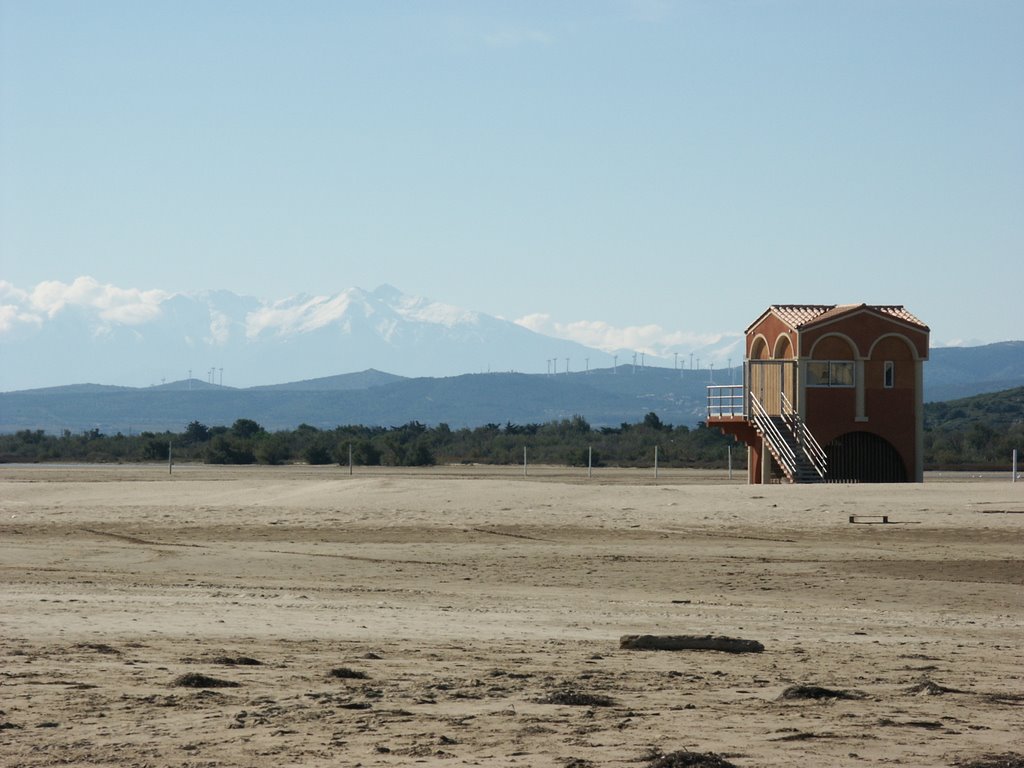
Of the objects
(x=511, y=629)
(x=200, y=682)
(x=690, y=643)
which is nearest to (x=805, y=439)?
(x=511, y=629)

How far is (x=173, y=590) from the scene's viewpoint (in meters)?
15.8

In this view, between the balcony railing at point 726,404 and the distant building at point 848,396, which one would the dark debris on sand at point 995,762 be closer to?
the distant building at point 848,396

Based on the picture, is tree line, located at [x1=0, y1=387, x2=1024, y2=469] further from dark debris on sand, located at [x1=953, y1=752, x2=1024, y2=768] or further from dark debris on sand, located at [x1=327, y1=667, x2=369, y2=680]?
dark debris on sand, located at [x1=953, y1=752, x2=1024, y2=768]

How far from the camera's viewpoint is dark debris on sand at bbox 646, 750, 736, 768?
709 cm

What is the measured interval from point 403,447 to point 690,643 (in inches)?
2232

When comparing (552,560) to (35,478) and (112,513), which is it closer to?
(112,513)

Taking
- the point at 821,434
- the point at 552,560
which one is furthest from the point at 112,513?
the point at 821,434

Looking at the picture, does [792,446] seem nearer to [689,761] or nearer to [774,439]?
[774,439]

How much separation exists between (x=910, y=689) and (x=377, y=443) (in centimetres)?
6222

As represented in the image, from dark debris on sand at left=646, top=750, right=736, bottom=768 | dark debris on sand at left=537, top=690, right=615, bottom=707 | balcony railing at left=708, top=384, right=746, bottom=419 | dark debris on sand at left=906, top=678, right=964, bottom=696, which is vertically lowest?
dark debris on sand at left=646, top=750, right=736, bottom=768

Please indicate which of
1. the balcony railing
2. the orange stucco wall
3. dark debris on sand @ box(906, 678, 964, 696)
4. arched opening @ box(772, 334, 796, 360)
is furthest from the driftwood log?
the balcony railing

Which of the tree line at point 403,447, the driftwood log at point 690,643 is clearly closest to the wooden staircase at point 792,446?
the driftwood log at point 690,643

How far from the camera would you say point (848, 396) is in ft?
117

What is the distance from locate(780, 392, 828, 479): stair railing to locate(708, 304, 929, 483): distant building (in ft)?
0.08
